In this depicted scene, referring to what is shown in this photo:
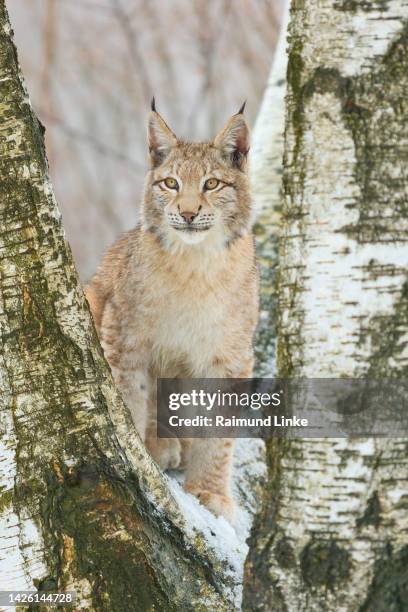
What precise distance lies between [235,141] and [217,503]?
5.72ft

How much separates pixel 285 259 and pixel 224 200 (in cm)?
194

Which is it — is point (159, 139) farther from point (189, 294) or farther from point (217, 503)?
point (217, 503)

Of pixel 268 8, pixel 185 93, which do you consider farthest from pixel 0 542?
pixel 185 93

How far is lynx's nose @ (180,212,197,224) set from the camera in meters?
4.37

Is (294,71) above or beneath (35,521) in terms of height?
above

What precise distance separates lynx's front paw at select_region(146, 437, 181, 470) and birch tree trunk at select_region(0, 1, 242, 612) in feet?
5.02

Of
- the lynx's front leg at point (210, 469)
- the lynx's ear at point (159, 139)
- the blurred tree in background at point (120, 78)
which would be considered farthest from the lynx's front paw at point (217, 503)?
the blurred tree in background at point (120, 78)

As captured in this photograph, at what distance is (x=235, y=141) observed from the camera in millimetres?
4680

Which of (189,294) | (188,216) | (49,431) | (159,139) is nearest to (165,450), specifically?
(189,294)

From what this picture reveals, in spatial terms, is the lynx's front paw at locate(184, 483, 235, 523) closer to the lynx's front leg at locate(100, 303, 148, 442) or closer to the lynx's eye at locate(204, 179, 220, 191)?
the lynx's front leg at locate(100, 303, 148, 442)

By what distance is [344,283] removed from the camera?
2529 mm

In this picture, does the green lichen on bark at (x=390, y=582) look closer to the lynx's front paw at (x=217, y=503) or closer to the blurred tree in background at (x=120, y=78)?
the lynx's front paw at (x=217, y=503)

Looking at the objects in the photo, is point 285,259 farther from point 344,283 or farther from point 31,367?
point 31,367

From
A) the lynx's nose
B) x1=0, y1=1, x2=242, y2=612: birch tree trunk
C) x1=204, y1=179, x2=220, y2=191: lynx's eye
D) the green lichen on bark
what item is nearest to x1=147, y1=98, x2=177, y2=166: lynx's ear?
x1=204, y1=179, x2=220, y2=191: lynx's eye
